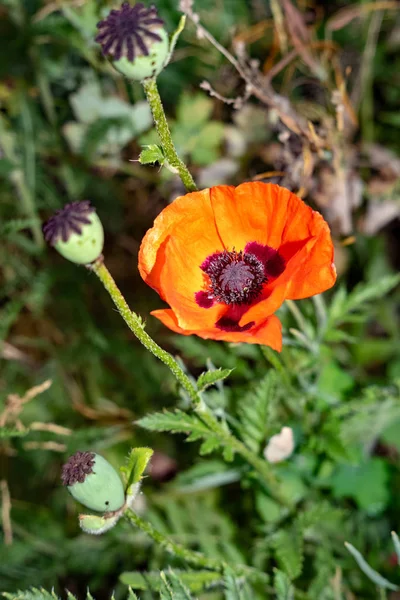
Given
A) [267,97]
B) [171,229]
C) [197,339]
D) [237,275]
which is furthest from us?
[197,339]

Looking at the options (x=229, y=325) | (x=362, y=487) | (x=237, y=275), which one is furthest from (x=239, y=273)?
(x=362, y=487)

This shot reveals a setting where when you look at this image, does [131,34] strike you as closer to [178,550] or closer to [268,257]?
[268,257]

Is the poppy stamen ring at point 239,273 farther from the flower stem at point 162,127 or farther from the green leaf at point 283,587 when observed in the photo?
the green leaf at point 283,587

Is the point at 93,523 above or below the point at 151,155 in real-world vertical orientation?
below

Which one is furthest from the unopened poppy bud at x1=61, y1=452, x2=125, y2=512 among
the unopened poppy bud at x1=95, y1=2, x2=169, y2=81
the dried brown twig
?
the dried brown twig

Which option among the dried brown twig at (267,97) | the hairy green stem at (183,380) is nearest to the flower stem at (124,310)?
the hairy green stem at (183,380)

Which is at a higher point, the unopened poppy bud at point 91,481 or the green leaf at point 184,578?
the unopened poppy bud at point 91,481

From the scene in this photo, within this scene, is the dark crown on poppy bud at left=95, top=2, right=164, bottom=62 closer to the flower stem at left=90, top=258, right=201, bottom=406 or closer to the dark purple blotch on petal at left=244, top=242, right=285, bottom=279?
the flower stem at left=90, top=258, right=201, bottom=406
